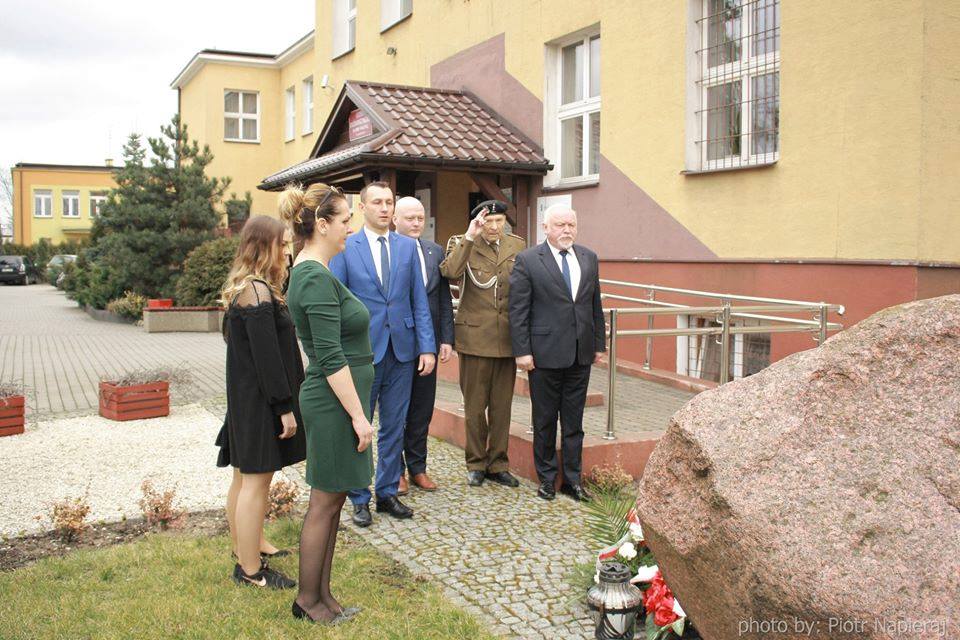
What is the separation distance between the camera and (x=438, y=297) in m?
5.88

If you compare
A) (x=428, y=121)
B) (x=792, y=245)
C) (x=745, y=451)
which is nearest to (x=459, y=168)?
(x=428, y=121)

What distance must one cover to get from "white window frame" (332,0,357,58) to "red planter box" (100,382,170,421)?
12.7 m

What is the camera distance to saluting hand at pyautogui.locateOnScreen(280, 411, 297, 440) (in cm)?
406

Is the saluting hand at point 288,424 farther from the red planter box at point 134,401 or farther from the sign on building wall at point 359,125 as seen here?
the sign on building wall at point 359,125

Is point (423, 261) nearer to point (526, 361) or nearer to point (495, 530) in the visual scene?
point (526, 361)

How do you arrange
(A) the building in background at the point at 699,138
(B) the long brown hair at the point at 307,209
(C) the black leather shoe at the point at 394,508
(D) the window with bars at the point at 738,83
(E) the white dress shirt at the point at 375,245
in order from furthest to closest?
1. (D) the window with bars at the point at 738,83
2. (A) the building in background at the point at 699,138
3. (E) the white dress shirt at the point at 375,245
4. (C) the black leather shoe at the point at 394,508
5. (B) the long brown hair at the point at 307,209

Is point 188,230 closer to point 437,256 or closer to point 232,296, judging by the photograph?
point 437,256

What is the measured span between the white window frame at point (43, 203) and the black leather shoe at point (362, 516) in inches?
2382

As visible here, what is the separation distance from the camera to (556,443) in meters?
5.85

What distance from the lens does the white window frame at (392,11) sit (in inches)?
677

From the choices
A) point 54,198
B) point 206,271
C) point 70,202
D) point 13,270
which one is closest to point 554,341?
point 206,271

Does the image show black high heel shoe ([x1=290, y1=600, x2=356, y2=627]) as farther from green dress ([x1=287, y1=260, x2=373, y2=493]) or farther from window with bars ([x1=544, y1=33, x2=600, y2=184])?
window with bars ([x1=544, y1=33, x2=600, y2=184])

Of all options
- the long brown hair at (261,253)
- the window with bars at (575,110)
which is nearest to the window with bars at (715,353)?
the window with bars at (575,110)

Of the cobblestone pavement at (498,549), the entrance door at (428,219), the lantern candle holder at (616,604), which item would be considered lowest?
the cobblestone pavement at (498,549)
